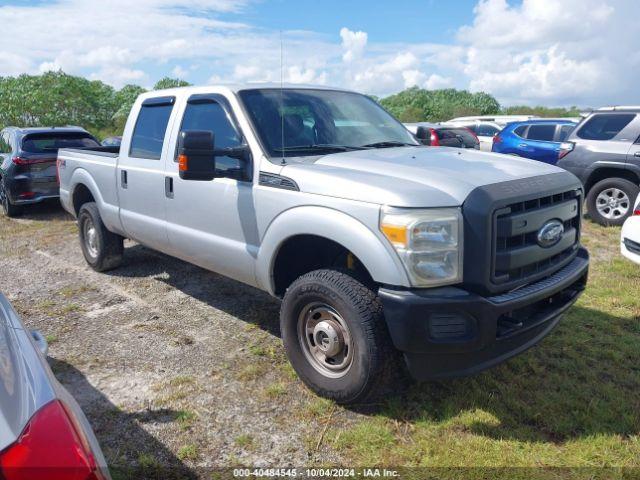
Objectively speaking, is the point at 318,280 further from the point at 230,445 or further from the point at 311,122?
Answer: the point at 311,122

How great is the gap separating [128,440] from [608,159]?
8064mm

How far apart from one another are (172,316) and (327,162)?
7.53ft

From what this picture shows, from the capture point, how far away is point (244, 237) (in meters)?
3.93

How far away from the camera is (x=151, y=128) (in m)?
5.06

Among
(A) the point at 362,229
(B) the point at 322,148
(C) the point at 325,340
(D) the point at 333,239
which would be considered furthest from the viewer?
(B) the point at 322,148

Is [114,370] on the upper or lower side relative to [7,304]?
lower

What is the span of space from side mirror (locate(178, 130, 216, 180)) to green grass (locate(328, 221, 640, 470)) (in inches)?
71.9

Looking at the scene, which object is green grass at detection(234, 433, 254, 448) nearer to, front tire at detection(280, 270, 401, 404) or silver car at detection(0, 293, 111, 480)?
front tire at detection(280, 270, 401, 404)

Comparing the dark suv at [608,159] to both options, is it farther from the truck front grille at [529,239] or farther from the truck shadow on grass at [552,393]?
the truck front grille at [529,239]

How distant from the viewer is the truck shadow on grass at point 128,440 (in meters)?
2.87

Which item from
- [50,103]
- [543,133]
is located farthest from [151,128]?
[50,103]

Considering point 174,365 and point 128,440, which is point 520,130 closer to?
point 174,365

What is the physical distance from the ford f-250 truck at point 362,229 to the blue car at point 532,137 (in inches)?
282

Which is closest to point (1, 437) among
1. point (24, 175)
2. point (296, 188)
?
point (296, 188)
